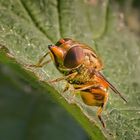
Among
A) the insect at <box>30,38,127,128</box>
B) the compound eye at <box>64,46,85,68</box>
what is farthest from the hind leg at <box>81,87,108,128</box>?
the compound eye at <box>64,46,85,68</box>

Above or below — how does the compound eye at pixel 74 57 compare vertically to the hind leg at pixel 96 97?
above

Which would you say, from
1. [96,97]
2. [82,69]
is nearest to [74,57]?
[82,69]

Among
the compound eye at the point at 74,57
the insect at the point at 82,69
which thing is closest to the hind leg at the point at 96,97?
the insect at the point at 82,69

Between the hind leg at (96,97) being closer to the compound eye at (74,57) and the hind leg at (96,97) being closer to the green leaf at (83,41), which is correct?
the green leaf at (83,41)

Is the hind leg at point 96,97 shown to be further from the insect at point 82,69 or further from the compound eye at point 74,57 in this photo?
the compound eye at point 74,57

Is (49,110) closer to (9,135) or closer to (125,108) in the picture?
(9,135)

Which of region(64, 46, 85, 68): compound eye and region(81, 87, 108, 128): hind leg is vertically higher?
region(64, 46, 85, 68): compound eye

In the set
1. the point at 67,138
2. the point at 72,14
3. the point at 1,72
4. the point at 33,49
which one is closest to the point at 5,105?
the point at 1,72

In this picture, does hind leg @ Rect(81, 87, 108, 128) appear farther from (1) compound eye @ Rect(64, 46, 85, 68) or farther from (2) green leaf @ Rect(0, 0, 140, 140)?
→ (1) compound eye @ Rect(64, 46, 85, 68)

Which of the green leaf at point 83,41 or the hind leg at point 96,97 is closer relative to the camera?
the green leaf at point 83,41
